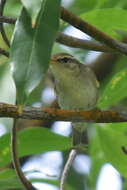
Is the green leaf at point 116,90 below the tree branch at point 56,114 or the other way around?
below

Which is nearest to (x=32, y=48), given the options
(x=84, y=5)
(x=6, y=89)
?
(x=6, y=89)

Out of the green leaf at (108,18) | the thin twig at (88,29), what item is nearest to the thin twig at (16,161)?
the thin twig at (88,29)

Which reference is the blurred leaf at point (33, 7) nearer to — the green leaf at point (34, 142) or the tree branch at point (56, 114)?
the tree branch at point (56, 114)

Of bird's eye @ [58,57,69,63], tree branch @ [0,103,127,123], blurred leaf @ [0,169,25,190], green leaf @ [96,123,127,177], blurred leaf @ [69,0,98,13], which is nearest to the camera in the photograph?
tree branch @ [0,103,127,123]

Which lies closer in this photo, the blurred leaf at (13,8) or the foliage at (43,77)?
the foliage at (43,77)

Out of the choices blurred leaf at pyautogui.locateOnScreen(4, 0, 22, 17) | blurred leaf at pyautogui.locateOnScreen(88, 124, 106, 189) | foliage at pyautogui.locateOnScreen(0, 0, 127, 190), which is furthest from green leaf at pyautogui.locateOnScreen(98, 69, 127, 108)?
blurred leaf at pyautogui.locateOnScreen(4, 0, 22, 17)

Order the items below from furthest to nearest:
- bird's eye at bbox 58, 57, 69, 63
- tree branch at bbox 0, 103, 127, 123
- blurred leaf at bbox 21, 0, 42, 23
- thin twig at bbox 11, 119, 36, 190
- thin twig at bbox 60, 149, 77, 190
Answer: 1. bird's eye at bbox 58, 57, 69, 63
2. thin twig at bbox 60, 149, 77, 190
3. thin twig at bbox 11, 119, 36, 190
4. tree branch at bbox 0, 103, 127, 123
5. blurred leaf at bbox 21, 0, 42, 23

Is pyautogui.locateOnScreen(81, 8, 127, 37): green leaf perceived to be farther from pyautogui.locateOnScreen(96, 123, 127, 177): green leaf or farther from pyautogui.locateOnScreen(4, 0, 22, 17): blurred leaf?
pyautogui.locateOnScreen(4, 0, 22, 17): blurred leaf

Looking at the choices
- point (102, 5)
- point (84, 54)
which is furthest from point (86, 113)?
point (84, 54)
